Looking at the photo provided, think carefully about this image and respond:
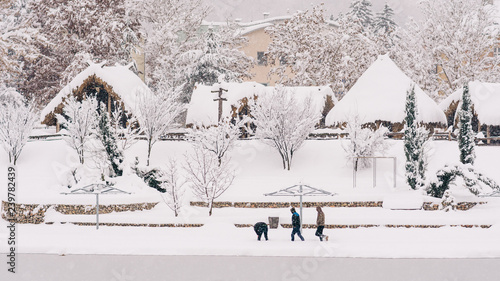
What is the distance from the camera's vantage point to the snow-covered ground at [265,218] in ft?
65.2

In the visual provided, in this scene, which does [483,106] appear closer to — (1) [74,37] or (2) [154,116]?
(2) [154,116]

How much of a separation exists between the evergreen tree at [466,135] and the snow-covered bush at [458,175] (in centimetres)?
235

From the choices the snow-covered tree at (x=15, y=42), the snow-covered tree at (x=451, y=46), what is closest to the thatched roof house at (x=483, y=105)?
the snow-covered tree at (x=451, y=46)

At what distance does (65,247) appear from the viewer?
1981 cm

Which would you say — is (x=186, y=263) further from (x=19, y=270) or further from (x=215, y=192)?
(x=215, y=192)

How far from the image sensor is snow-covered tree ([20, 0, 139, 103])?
4741 cm

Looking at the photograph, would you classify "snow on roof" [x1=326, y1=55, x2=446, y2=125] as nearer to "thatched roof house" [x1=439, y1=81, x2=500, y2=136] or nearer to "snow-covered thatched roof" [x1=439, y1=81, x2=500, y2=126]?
"thatched roof house" [x1=439, y1=81, x2=500, y2=136]

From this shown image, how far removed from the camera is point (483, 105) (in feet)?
125

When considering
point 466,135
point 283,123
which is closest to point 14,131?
point 283,123

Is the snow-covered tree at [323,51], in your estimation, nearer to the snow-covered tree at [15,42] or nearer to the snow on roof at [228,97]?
the snow on roof at [228,97]

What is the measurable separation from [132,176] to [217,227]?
662cm

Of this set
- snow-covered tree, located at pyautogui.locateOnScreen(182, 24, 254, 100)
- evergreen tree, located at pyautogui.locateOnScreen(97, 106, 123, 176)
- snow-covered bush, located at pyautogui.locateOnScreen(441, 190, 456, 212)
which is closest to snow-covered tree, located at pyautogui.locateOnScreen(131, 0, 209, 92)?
snow-covered tree, located at pyautogui.locateOnScreen(182, 24, 254, 100)

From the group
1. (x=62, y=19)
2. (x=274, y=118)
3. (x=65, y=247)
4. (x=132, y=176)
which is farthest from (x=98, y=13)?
(x=65, y=247)

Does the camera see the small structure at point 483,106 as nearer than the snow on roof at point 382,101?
Yes
